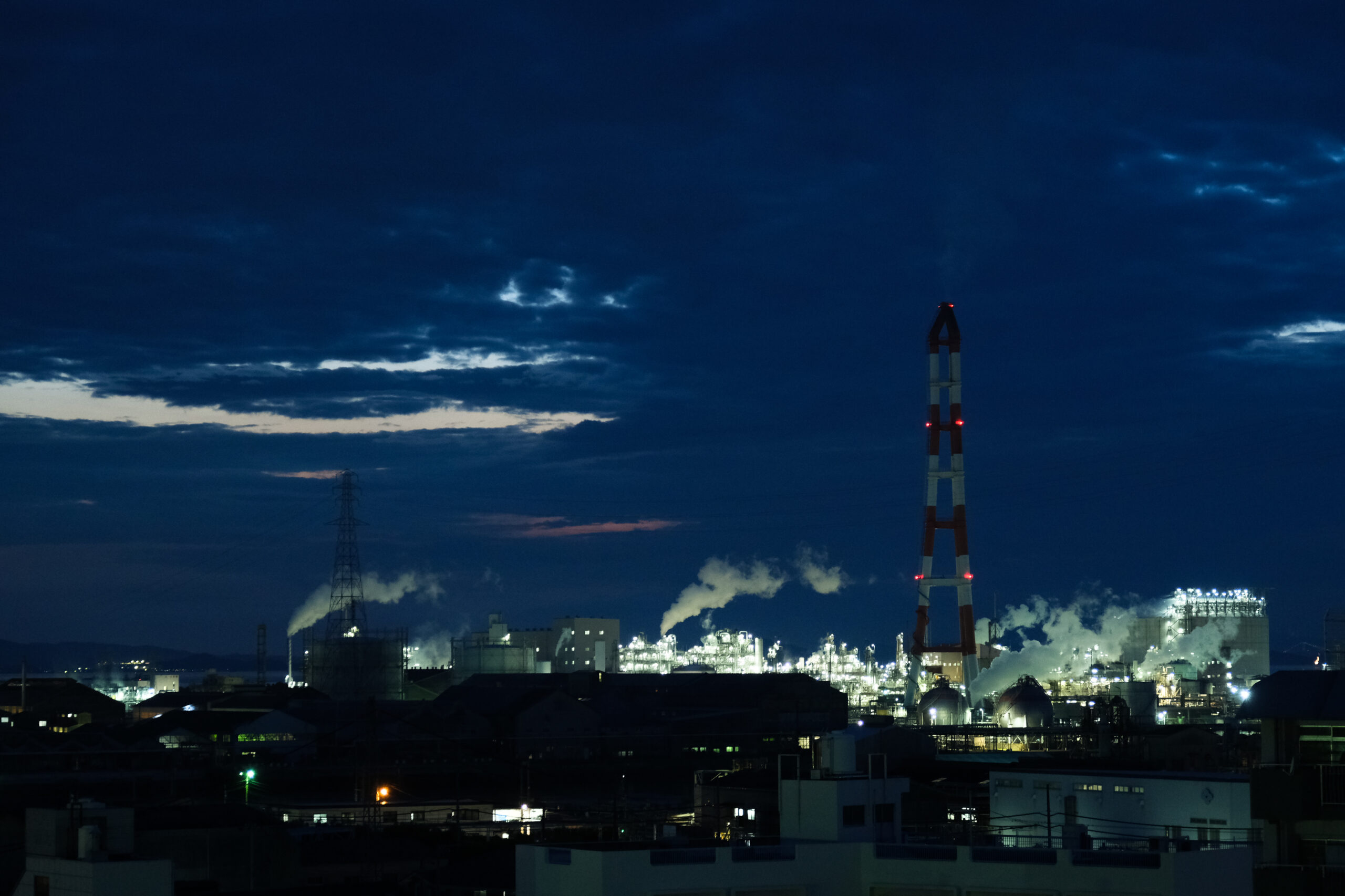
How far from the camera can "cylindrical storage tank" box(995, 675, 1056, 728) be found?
5800 cm

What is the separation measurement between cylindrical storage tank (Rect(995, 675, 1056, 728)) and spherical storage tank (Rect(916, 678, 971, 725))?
2062mm

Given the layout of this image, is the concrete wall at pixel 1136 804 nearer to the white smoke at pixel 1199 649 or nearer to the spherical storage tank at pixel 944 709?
the spherical storage tank at pixel 944 709

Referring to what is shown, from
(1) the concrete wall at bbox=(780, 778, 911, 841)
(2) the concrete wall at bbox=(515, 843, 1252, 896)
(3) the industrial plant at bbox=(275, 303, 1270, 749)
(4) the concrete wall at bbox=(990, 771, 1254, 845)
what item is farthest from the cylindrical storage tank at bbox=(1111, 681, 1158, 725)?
(2) the concrete wall at bbox=(515, 843, 1252, 896)

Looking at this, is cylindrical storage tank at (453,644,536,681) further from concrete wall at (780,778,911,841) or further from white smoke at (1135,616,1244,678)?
concrete wall at (780,778,911,841)

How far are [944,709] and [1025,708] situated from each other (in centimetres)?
460

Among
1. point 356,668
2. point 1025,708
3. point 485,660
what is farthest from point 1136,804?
point 485,660

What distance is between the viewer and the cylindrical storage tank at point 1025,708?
58.0 meters

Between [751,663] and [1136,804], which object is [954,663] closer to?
[751,663]

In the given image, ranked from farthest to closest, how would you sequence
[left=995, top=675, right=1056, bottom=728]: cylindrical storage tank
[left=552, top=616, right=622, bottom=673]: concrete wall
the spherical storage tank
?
1. [left=552, top=616, right=622, bottom=673]: concrete wall
2. the spherical storage tank
3. [left=995, top=675, right=1056, bottom=728]: cylindrical storage tank

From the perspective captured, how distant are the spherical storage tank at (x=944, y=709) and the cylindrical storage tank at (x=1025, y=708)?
81.2 inches

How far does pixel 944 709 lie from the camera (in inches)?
2453

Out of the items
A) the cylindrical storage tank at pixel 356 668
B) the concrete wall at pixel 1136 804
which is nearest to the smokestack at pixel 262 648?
the cylindrical storage tank at pixel 356 668

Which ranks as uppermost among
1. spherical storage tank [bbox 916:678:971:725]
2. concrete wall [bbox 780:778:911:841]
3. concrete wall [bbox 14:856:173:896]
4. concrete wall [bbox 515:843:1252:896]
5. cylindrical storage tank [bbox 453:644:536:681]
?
cylindrical storage tank [bbox 453:644:536:681]

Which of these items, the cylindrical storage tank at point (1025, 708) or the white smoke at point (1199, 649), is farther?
the white smoke at point (1199, 649)
